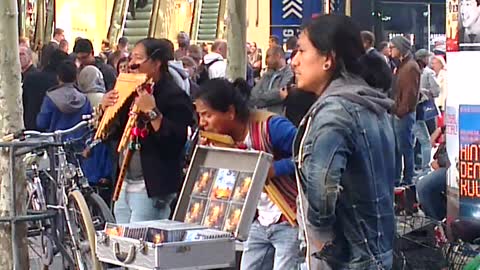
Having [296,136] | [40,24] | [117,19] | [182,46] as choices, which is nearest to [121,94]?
[296,136]

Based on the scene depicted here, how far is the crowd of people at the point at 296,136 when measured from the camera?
151 inches

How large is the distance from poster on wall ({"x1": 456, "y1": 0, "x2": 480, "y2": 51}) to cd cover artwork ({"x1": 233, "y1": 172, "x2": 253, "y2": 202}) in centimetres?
205

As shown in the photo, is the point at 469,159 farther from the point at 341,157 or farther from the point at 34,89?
the point at 34,89

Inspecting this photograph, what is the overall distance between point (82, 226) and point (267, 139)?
79.4 inches

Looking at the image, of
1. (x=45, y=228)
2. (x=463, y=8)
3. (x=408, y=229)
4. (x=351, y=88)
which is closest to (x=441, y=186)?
(x=408, y=229)

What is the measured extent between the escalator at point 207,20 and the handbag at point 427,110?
48.9 feet

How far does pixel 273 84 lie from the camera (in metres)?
10.0

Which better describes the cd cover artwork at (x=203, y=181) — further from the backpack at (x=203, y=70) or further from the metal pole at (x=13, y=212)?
the backpack at (x=203, y=70)

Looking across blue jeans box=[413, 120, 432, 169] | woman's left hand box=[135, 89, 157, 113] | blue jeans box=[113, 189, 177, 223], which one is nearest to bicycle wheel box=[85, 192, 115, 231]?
blue jeans box=[113, 189, 177, 223]

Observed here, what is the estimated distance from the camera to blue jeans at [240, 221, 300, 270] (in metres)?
5.71

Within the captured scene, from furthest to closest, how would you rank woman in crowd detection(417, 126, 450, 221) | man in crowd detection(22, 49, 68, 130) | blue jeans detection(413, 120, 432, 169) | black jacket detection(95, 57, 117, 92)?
blue jeans detection(413, 120, 432, 169), black jacket detection(95, 57, 117, 92), man in crowd detection(22, 49, 68, 130), woman in crowd detection(417, 126, 450, 221)

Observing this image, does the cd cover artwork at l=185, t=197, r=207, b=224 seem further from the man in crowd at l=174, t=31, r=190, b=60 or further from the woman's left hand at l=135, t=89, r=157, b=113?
the man in crowd at l=174, t=31, r=190, b=60

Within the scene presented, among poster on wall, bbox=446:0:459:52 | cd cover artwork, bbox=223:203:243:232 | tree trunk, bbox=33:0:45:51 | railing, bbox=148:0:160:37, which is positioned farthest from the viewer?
railing, bbox=148:0:160:37

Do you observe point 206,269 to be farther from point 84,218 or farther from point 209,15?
point 209,15
